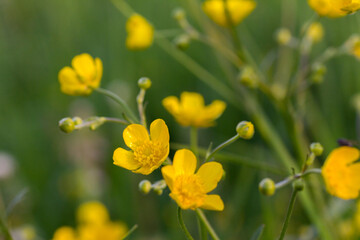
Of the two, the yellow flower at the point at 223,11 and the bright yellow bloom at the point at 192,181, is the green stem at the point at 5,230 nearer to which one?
the bright yellow bloom at the point at 192,181

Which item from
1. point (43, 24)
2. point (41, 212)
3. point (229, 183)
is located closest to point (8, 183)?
point (41, 212)

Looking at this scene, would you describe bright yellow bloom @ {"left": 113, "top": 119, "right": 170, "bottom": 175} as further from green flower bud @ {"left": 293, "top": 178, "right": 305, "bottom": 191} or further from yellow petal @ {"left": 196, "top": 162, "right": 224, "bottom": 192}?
green flower bud @ {"left": 293, "top": 178, "right": 305, "bottom": 191}

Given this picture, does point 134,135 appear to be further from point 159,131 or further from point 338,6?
point 338,6

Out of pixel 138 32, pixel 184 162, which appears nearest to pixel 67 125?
pixel 184 162

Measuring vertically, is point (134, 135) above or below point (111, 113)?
above

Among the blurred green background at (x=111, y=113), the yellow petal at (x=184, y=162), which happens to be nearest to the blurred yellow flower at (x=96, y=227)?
the blurred green background at (x=111, y=113)

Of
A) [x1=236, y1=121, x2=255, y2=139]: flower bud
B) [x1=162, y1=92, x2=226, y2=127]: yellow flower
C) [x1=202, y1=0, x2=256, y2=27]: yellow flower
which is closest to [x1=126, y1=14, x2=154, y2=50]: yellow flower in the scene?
Result: [x1=202, y1=0, x2=256, y2=27]: yellow flower
